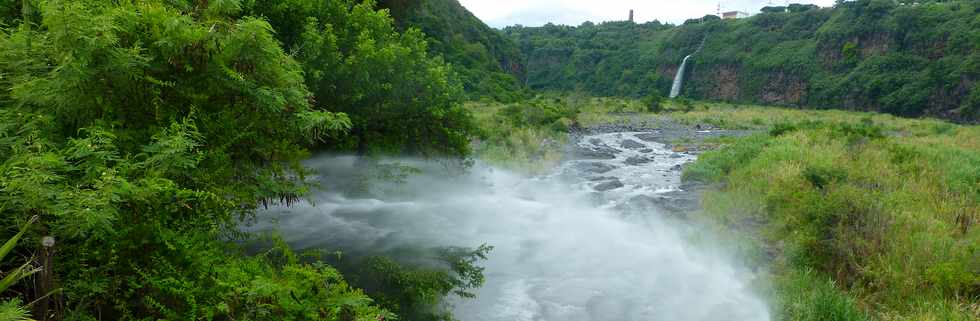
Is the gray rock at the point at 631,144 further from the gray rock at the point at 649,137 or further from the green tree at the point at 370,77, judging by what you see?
the green tree at the point at 370,77

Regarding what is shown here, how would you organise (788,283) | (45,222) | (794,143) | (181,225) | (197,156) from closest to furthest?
(45,222) < (181,225) < (197,156) < (788,283) < (794,143)

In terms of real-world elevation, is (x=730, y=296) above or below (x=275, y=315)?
below

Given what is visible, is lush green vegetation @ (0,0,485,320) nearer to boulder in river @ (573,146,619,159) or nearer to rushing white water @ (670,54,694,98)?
boulder in river @ (573,146,619,159)

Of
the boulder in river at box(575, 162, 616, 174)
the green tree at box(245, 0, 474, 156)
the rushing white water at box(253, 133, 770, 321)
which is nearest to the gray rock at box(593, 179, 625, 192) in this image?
the rushing white water at box(253, 133, 770, 321)

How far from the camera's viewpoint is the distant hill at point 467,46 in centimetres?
4497

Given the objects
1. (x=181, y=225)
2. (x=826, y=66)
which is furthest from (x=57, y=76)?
(x=826, y=66)

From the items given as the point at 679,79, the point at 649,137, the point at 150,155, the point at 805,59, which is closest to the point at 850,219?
the point at 150,155

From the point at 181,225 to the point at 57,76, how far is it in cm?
153

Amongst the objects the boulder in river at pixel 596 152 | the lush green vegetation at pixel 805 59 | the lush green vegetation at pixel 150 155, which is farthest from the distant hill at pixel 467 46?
the lush green vegetation at pixel 150 155

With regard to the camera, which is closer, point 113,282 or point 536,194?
point 113,282

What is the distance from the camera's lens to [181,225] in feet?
16.3

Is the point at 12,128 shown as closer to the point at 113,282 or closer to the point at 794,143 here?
the point at 113,282

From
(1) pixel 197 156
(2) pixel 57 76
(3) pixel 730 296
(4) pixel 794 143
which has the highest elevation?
(2) pixel 57 76

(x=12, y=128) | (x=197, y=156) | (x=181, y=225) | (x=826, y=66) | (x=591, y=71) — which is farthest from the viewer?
(x=591, y=71)
